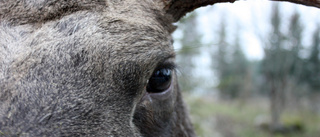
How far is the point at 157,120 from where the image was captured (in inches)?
94.4

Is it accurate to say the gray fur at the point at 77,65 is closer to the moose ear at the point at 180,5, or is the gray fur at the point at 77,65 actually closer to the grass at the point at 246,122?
the moose ear at the point at 180,5

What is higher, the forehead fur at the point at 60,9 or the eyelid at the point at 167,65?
the forehead fur at the point at 60,9

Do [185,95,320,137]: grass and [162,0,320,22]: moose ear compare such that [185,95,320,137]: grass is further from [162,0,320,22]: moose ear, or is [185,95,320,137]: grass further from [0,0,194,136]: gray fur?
[0,0,194,136]: gray fur

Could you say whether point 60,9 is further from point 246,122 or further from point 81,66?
point 246,122

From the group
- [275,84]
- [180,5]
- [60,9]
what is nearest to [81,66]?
[60,9]

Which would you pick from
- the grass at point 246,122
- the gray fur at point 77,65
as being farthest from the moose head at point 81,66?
the grass at point 246,122

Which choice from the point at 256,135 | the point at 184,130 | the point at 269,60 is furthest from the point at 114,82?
the point at 256,135

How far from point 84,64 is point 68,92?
0.67ft

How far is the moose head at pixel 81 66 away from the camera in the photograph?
66.4 inches

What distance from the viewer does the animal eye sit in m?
2.26

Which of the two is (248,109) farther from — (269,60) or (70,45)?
(70,45)

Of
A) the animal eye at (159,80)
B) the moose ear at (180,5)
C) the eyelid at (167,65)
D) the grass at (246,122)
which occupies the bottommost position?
the grass at (246,122)

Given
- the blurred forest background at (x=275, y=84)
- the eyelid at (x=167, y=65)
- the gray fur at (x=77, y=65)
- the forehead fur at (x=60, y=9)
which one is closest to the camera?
the gray fur at (x=77, y=65)

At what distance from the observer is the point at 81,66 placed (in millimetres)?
1811
